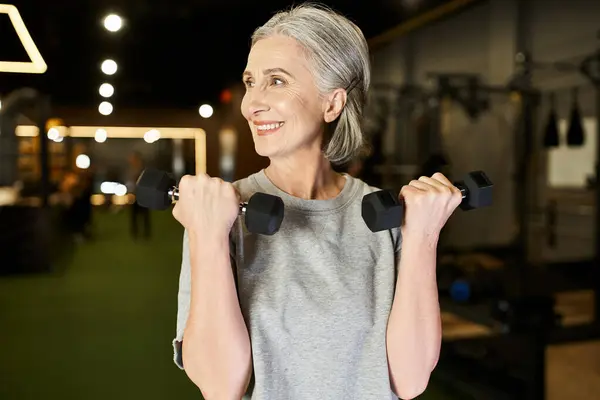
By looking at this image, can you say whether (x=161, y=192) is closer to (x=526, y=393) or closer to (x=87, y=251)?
(x=87, y=251)

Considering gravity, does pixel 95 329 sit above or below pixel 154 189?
below

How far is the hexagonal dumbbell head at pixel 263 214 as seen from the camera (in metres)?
0.83

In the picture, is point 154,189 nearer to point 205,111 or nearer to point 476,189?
point 476,189

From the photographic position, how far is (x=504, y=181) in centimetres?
560

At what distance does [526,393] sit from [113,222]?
2067 millimetres

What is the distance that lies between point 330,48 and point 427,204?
32 centimetres

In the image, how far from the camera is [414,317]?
971 mm

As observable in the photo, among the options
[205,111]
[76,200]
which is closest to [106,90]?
[205,111]

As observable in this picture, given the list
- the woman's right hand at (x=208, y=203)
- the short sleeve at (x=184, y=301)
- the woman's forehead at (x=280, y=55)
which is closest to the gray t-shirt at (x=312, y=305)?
the short sleeve at (x=184, y=301)

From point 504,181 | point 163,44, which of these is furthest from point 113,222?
point 504,181

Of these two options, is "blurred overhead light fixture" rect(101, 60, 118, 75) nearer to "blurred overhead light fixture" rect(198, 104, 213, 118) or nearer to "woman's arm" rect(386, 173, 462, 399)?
"blurred overhead light fixture" rect(198, 104, 213, 118)

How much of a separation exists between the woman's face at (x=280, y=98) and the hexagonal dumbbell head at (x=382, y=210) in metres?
0.20

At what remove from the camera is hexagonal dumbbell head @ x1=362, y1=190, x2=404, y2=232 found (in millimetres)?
874

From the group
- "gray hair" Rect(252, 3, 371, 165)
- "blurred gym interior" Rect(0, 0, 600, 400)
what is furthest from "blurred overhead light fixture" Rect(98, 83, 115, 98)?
"gray hair" Rect(252, 3, 371, 165)
